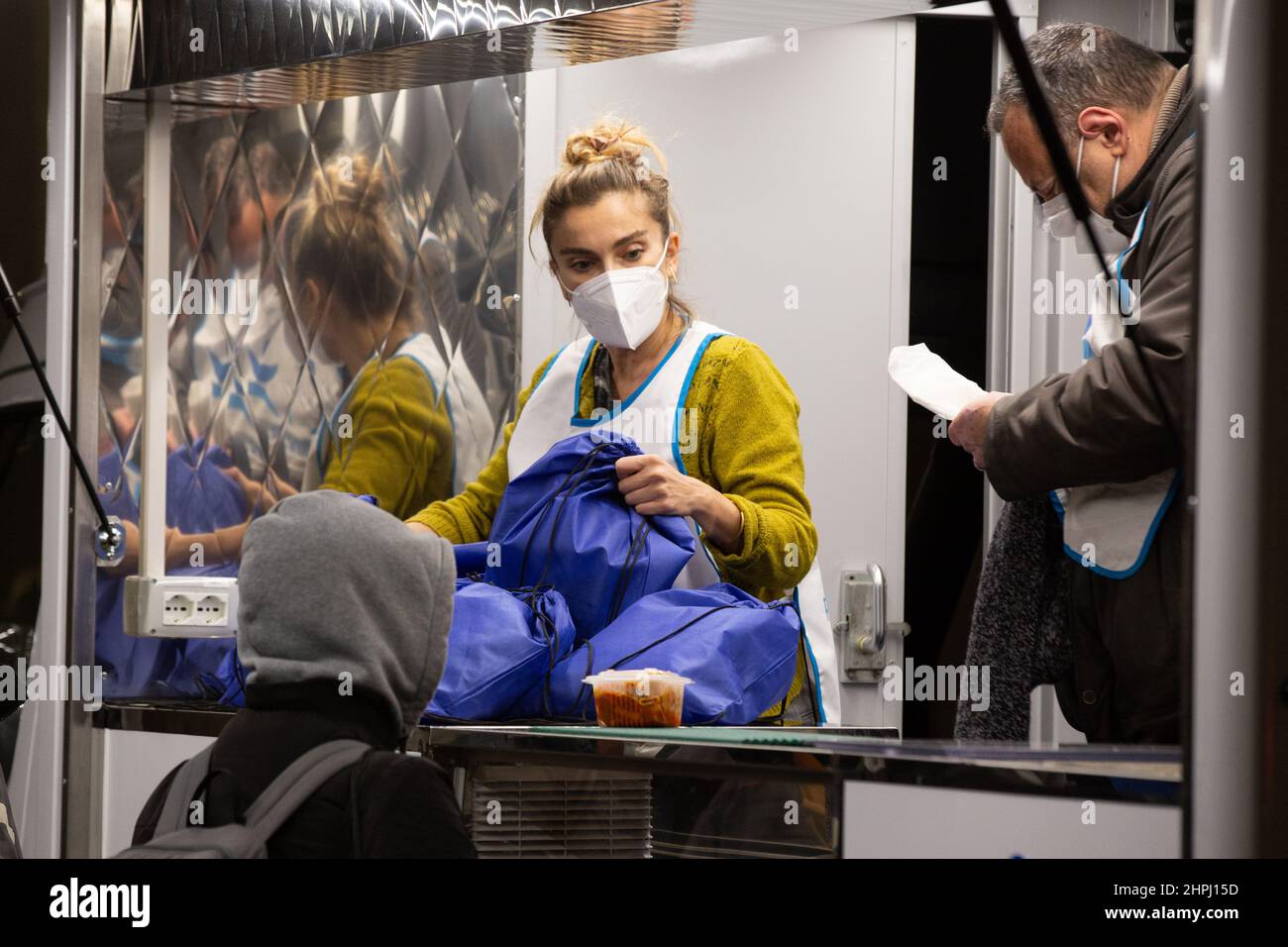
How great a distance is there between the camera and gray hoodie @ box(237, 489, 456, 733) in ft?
5.16

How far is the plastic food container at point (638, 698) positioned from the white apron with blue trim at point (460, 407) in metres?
1.50

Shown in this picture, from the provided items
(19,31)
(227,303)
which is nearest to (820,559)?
(227,303)

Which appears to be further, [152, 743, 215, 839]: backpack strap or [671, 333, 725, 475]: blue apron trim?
[671, 333, 725, 475]: blue apron trim

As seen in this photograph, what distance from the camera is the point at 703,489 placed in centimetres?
241

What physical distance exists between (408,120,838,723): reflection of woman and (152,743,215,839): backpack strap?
0.96 m

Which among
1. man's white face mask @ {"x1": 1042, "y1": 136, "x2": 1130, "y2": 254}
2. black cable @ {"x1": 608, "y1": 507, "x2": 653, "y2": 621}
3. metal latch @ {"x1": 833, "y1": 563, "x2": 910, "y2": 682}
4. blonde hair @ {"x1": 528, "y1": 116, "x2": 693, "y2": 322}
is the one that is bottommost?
metal latch @ {"x1": 833, "y1": 563, "x2": 910, "y2": 682}

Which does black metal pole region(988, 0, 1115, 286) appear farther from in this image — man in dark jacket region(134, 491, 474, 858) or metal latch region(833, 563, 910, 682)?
metal latch region(833, 563, 910, 682)

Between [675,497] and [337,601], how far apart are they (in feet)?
2.93

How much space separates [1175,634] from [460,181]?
2.15 m

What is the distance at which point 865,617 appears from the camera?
3.56m

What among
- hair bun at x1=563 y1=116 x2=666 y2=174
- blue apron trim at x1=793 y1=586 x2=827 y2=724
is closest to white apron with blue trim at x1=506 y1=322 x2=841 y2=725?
blue apron trim at x1=793 y1=586 x2=827 y2=724

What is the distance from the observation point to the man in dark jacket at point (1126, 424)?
188 cm

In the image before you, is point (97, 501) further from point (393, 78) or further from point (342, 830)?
point (342, 830)

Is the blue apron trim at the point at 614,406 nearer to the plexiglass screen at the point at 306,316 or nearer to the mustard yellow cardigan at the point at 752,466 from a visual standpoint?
the mustard yellow cardigan at the point at 752,466
